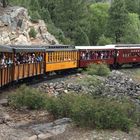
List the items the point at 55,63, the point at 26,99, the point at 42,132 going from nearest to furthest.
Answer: the point at 42,132 < the point at 26,99 < the point at 55,63

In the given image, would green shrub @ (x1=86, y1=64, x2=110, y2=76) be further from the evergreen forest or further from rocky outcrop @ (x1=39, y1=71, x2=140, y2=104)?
the evergreen forest

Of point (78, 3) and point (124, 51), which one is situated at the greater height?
point (78, 3)

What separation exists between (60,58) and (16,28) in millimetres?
15538

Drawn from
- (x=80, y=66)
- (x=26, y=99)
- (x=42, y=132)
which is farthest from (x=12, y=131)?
(x=80, y=66)

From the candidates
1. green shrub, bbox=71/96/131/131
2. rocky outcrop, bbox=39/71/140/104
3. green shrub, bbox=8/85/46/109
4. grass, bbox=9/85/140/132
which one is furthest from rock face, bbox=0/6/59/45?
green shrub, bbox=71/96/131/131

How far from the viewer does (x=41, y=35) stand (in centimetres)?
6219

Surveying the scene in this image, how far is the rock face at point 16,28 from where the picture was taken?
52875 millimetres

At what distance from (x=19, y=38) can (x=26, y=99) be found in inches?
1189

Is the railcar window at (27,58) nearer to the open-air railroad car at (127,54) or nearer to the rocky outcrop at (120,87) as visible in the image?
the rocky outcrop at (120,87)

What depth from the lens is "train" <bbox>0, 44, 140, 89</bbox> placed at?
93.8 feet

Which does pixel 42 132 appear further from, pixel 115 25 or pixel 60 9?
pixel 115 25

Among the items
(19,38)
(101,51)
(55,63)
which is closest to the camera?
(55,63)

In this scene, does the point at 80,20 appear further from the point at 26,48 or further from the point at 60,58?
the point at 26,48

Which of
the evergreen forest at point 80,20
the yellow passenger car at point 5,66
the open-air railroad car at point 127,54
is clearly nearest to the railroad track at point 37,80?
the yellow passenger car at point 5,66
